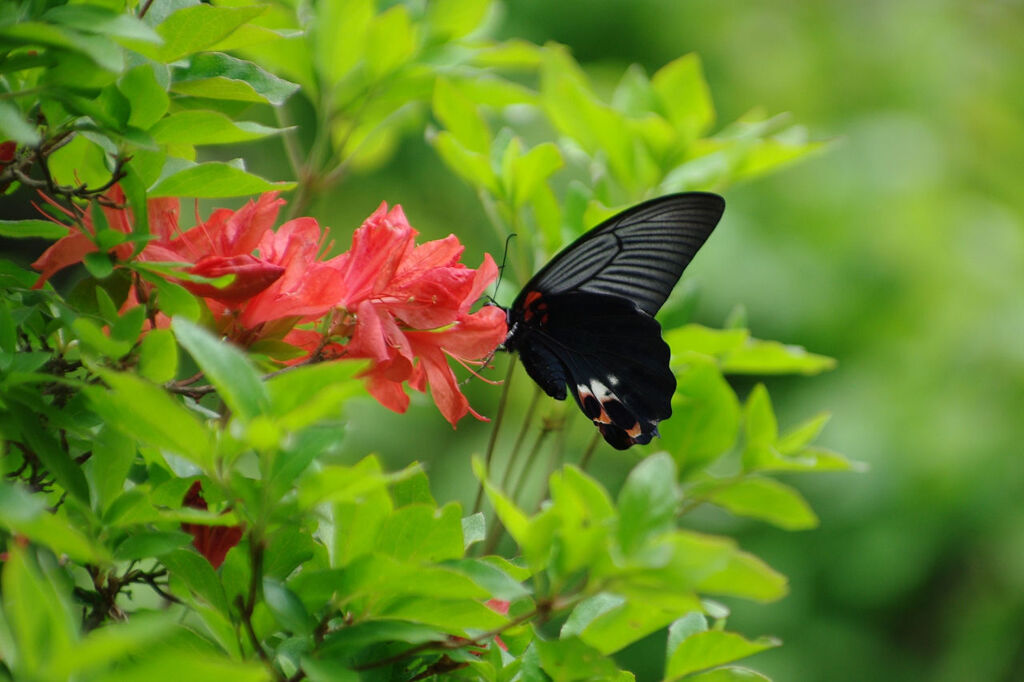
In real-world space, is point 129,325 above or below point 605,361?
above

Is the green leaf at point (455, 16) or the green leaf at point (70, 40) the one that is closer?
the green leaf at point (70, 40)


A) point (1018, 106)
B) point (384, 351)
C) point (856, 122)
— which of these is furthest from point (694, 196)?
point (1018, 106)

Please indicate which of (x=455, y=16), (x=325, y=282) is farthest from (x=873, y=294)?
(x=325, y=282)

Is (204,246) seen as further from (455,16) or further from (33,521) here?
(455,16)

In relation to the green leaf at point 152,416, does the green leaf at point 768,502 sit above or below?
below

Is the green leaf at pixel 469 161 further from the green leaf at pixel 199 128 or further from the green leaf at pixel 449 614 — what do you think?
the green leaf at pixel 449 614

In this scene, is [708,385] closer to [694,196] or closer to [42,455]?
[694,196]

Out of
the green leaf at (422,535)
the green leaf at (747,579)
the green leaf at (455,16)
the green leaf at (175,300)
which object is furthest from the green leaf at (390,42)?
the green leaf at (747,579)
